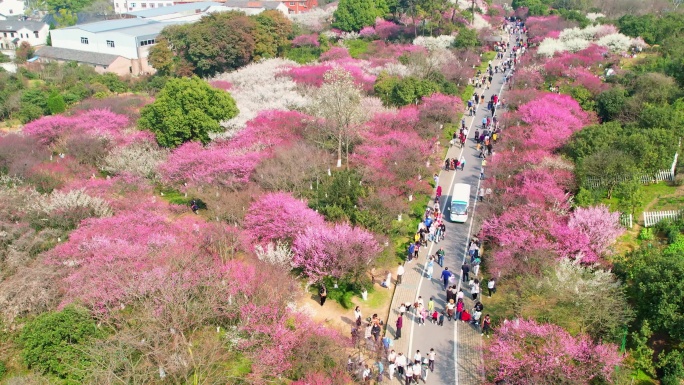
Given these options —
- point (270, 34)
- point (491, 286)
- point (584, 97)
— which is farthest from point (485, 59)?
point (491, 286)

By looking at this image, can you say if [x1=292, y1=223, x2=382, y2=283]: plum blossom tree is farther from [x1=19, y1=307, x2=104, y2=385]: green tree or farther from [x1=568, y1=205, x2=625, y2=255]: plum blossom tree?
[x1=568, y1=205, x2=625, y2=255]: plum blossom tree

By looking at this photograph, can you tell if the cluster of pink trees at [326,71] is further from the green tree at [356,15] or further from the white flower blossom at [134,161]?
the white flower blossom at [134,161]

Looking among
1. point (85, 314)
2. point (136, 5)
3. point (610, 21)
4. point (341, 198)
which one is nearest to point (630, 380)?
point (341, 198)

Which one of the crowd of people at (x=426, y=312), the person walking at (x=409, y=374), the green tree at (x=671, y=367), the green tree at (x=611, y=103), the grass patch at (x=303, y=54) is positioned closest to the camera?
the green tree at (x=671, y=367)

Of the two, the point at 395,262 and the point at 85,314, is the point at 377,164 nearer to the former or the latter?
the point at 395,262

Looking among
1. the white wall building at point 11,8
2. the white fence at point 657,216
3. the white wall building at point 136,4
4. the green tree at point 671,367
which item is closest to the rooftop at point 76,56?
the white wall building at point 136,4

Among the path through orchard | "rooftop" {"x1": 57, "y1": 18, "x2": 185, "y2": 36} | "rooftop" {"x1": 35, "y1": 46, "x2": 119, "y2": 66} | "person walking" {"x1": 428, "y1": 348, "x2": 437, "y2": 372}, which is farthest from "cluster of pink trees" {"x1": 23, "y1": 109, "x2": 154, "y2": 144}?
"rooftop" {"x1": 57, "y1": 18, "x2": 185, "y2": 36}

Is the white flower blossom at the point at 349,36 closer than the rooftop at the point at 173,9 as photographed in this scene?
Yes

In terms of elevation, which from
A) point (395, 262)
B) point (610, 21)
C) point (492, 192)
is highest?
point (610, 21)
